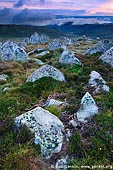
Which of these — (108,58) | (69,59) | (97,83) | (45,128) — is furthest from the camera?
(69,59)

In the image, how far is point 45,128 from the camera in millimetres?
10352

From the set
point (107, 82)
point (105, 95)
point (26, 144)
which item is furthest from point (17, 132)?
point (107, 82)

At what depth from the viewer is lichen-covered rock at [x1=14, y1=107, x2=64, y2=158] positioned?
9.77m

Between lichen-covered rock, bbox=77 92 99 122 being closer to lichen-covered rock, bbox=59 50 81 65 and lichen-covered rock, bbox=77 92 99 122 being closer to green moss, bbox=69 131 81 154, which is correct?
green moss, bbox=69 131 81 154

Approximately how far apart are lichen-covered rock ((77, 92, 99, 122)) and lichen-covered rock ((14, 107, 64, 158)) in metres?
0.92

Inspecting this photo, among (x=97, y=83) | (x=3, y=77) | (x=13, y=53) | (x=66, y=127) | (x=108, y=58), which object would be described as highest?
(x=66, y=127)

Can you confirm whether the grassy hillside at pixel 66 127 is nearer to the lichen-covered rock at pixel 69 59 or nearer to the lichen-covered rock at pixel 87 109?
the lichen-covered rock at pixel 87 109

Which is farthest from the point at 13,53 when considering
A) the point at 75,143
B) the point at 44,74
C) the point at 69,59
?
the point at 75,143

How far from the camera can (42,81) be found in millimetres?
15828

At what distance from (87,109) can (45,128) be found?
6.72 ft

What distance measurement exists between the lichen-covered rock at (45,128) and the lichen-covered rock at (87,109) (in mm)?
917

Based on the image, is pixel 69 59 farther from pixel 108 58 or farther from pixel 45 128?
pixel 45 128

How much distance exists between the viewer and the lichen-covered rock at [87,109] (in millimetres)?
11288

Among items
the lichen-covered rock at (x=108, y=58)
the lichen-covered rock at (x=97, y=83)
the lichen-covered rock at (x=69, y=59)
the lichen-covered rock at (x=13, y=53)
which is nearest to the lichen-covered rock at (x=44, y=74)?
the lichen-covered rock at (x=97, y=83)
